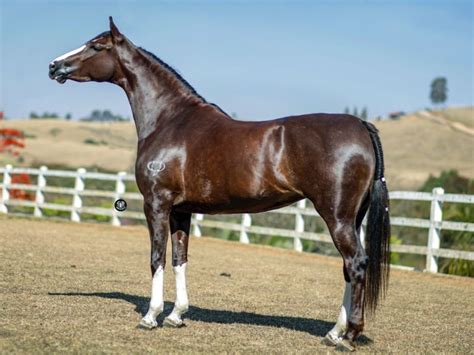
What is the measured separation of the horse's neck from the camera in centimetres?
782

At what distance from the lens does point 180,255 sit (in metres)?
7.64

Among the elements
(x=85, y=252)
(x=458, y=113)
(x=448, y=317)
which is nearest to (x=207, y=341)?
(x=448, y=317)

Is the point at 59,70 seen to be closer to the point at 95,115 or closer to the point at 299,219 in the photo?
the point at 299,219

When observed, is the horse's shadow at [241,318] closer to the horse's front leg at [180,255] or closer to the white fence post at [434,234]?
the horse's front leg at [180,255]

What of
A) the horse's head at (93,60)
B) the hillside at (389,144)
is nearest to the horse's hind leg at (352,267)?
the horse's head at (93,60)

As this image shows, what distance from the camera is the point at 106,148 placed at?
249ft

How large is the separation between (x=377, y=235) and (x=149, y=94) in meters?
2.81

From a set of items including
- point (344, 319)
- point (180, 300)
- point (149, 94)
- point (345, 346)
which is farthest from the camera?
point (149, 94)

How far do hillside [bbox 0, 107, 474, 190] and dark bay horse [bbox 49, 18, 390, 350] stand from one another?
45103 mm

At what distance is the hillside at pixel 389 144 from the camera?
6406cm

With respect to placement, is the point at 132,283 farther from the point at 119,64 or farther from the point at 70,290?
the point at 119,64

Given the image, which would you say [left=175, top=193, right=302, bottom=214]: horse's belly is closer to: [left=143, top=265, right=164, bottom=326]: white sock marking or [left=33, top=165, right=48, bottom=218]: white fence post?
[left=143, top=265, right=164, bottom=326]: white sock marking

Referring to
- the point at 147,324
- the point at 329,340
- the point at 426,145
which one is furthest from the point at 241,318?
the point at 426,145

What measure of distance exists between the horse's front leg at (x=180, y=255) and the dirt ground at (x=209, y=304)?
218 millimetres
